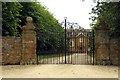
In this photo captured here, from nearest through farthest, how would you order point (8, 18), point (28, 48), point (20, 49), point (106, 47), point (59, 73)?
point (59, 73)
point (106, 47)
point (28, 48)
point (20, 49)
point (8, 18)

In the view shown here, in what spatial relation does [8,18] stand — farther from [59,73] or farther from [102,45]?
[59,73]

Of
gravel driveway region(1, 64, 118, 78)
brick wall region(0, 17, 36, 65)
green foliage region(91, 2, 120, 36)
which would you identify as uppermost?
green foliage region(91, 2, 120, 36)

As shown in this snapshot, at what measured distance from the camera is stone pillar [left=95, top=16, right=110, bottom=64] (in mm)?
15867

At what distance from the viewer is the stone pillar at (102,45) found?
15867 mm

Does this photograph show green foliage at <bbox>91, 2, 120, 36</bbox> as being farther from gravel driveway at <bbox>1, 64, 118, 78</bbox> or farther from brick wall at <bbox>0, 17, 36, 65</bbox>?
brick wall at <bbox>0, 17, 36, 65</bbox>

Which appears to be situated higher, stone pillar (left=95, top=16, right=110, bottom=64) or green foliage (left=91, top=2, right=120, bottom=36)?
green foliage (left=91, top=2, right=120, bottom=36)

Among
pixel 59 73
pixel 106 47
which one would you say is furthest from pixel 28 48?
pixel 106 47

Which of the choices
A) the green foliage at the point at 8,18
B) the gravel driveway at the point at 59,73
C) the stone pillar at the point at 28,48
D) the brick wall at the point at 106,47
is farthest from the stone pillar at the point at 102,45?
the green foliage at the point at 8,18

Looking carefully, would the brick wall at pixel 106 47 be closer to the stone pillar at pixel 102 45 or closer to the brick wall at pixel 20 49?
the stone pillar at pixel 102 45

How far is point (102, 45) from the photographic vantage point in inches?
625

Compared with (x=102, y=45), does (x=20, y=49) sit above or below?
below

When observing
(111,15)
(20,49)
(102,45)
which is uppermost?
(111,15)

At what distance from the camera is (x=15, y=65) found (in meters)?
15.9

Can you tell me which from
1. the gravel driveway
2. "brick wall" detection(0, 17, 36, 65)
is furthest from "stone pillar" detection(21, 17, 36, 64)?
the gravel driveway
